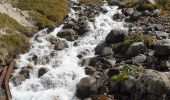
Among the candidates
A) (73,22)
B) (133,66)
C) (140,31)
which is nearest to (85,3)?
(73,22)

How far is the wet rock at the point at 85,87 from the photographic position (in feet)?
96.8

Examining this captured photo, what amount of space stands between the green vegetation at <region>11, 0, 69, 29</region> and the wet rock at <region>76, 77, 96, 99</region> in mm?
12699

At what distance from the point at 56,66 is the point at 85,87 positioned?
557 cm

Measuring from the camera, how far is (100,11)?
46.4 m

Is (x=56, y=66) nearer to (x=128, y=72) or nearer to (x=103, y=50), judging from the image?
(x=103, y=50)

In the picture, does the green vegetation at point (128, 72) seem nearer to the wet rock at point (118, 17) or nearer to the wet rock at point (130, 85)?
the wet rock at point (130, 85)

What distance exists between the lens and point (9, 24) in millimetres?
38812

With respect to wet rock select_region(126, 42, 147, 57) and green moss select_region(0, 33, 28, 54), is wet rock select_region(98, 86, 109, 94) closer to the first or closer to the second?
wet rock select_region(126, 42, 147, 57)

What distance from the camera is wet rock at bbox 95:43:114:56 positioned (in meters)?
35.2

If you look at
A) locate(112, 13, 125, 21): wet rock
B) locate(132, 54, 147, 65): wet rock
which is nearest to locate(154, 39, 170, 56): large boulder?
locate(132, 54, 147, 65): wet rock

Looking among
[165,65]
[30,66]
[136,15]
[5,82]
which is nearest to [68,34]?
[30,66]

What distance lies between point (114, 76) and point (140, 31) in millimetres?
10592

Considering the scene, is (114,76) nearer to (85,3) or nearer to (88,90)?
(88,90)

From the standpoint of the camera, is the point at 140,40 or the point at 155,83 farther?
the point at 140,40
